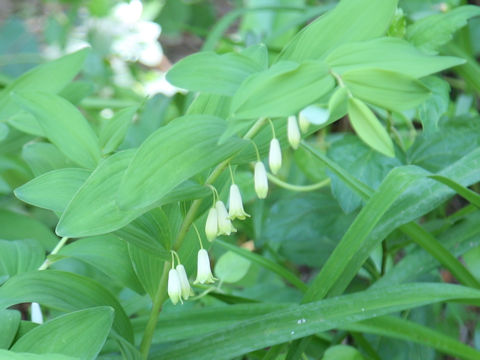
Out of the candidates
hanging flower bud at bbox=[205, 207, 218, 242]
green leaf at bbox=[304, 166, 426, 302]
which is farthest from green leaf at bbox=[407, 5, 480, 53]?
hanging flower bud at bbox=[205, 207, 218, 242]

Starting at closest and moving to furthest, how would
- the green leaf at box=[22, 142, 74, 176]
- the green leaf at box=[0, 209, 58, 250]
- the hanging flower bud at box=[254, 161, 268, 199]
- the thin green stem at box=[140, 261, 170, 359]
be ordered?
the hanging flower bud at box=[254, 161, 268, 199], the thin green stem at box=[140, 261, 170, 359], the green leaf at box=[22, 142, 74, 176], the green leaf at box=[0, 209, 58, 250]

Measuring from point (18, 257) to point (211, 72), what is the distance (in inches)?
14.7

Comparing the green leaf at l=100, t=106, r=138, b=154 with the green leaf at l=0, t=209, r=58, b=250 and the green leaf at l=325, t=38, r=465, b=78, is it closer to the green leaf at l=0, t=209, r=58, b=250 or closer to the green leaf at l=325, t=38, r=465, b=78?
the green leaf at l=325, t=38, r=465, b=78

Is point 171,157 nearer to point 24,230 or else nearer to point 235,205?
point 235,205

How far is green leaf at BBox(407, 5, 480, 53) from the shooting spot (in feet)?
3.09

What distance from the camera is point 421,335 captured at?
30.0 inches

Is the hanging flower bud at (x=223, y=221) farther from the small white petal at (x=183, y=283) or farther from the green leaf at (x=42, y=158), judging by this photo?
the green leaf at (x=42, y=158)

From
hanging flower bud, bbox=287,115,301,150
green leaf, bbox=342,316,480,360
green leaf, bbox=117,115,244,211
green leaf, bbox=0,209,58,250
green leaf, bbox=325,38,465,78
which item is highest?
green leaf, bbox=325,38,465,78

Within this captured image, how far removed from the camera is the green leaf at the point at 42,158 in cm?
81

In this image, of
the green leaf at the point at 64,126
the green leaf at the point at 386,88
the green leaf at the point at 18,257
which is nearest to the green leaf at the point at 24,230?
the green leaf at the point at 18,257

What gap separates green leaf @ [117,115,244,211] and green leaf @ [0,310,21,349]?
247mm

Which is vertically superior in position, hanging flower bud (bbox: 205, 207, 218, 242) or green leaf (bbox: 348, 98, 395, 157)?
green leaf (bbox: 348, 98, 395, 157)

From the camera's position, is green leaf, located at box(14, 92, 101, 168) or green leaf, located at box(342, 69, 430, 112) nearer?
green leaf, located at box(342, 69, 430, 112)

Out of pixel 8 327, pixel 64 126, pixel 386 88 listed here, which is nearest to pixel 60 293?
pixel 8 327
